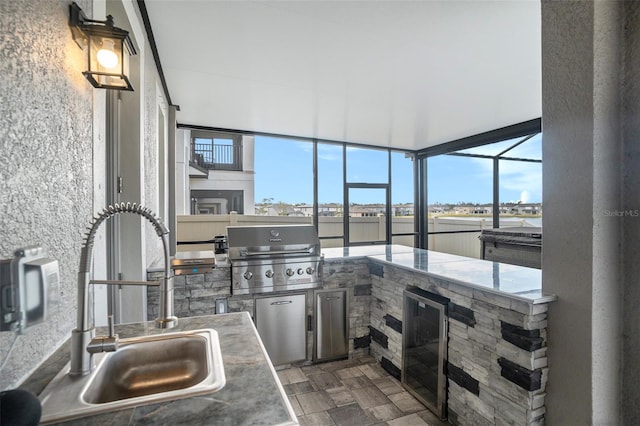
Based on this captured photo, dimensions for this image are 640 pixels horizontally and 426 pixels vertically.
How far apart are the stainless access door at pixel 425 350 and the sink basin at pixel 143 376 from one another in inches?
63.5

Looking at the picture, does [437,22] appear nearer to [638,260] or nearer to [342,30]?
[342,30]

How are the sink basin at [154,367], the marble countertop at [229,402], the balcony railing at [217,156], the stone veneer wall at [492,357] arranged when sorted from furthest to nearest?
1. the balcony railing at [217,156]
2. the stone veneer wall at [492,357]
3. the sink basin at [154,367]
4. the marble countertop at [229,402]

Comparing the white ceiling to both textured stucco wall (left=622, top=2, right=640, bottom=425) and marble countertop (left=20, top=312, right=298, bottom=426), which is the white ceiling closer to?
textured stucco wall (left=622, top=2, right=640, bottom=425)

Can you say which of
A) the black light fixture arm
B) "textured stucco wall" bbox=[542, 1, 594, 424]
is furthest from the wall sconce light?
"textured stucco wall" bbox=[542, 1, 594, 424]

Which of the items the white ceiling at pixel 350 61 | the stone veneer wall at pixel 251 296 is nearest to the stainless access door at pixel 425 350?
the stone veneer wall at pixel 251 296

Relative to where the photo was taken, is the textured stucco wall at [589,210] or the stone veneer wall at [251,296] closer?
the textured stucco wall at [589,210]

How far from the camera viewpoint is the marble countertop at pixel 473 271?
1692 millimetres

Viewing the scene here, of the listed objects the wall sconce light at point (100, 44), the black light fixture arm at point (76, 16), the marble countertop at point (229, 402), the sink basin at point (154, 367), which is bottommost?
the sink basin at point (154, 367)

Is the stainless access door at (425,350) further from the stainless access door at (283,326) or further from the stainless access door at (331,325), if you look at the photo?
the stainless access door at (283,326)

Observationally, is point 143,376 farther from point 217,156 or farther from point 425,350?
point 217,156

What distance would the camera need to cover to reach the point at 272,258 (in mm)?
2785

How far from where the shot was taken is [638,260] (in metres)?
1.44

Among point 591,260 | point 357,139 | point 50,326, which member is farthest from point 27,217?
point 357,139

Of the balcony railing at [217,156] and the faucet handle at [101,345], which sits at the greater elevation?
the balcony railing at [217,156]
